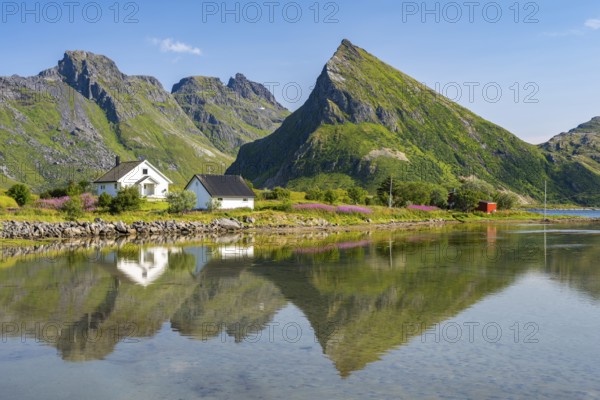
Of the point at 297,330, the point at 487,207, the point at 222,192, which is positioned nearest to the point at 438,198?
the point at 487,207

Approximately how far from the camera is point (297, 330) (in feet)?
65.8

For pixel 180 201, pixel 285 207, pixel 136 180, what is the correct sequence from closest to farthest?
1. pixel 180 201
2. pixel 285 207
3. pixel 136 180

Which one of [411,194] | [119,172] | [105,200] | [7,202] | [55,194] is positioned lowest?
[7,202]

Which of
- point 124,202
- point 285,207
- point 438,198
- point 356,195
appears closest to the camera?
Answer: point 124,202

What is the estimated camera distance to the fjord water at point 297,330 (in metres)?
14.2

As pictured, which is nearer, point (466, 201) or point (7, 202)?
point (7, 202)

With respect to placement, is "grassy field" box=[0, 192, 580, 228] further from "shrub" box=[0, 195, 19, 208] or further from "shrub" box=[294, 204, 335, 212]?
"shrub" box=[294, 204, 335, 212]

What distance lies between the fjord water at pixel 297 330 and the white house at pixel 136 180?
64538mm

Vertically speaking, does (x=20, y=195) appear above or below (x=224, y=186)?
below

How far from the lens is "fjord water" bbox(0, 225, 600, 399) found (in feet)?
46.6

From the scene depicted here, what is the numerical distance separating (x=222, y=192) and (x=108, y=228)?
27.1 metres

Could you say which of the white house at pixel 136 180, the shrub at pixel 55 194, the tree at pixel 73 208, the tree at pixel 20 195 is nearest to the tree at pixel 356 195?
the white house at pixel 136 180

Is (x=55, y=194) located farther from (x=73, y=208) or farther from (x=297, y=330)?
(x=297, y=330)

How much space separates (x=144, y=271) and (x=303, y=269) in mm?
10818
